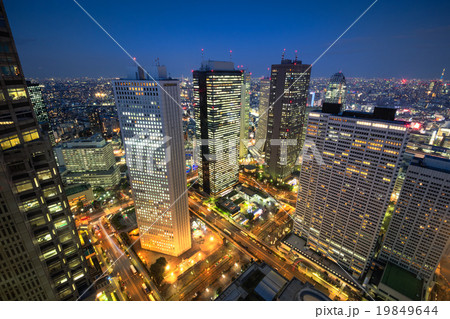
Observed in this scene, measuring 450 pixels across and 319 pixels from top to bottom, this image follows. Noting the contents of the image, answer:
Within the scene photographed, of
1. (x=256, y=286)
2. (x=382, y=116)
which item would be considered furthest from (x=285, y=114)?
(x=256, y=286)

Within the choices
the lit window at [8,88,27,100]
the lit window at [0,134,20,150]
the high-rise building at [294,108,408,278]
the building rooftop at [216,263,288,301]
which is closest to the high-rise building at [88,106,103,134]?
the lit window at [8,88,27,100]

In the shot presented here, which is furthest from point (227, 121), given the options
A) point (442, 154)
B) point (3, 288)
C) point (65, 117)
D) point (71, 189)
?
point (65, 117)

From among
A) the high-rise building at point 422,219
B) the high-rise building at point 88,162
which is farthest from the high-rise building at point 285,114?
the high-rise building at point 88,162

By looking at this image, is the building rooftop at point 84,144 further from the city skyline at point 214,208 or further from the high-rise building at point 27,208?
the high-rise building at point 27,208

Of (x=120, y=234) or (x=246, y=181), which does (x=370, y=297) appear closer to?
(x=246, y=181)

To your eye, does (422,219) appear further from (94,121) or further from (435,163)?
(94,121)
